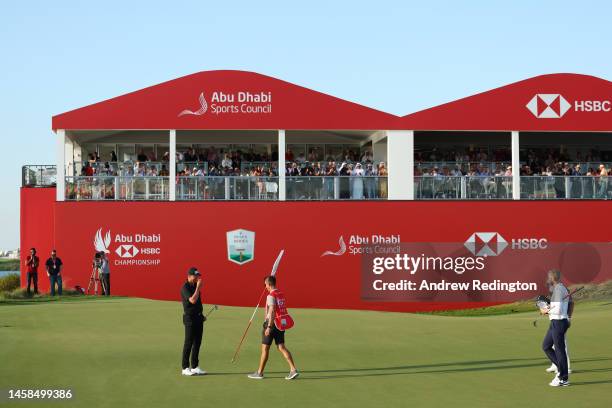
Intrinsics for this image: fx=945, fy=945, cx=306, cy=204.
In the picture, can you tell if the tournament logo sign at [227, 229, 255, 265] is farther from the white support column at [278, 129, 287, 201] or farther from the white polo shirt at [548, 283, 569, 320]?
the white polo shirt at [548, 283, 569, 320]

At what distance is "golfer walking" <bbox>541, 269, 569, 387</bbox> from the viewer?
15.2 meters

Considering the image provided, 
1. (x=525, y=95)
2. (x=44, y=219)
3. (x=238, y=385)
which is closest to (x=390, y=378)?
(x=238, y=385)

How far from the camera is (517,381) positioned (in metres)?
16.0

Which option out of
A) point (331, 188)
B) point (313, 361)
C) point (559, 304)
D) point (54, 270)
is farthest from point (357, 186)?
point (559, 304)

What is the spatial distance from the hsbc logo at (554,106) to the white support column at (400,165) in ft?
16.4

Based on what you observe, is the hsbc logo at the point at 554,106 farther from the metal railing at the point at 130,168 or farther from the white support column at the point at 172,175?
the white support column at the point at 172,175

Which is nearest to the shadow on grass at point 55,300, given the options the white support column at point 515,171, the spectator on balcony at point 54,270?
the spectator on balcony at point 54,270

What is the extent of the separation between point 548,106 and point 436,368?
21.9 meters

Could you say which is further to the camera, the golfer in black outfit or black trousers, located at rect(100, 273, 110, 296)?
black trousers, located at rect(100, 273, 110, 296)

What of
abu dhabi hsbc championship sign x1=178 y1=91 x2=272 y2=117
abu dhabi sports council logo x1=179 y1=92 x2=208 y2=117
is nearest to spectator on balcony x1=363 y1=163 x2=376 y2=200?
abu dhabi hsbc championship sign x1=178 y1=91 x2=272 y2=117

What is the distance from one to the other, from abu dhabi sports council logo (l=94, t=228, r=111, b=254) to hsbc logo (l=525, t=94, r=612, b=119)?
16882 millimetres

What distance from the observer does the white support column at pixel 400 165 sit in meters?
36.4

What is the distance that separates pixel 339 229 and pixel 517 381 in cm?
2016

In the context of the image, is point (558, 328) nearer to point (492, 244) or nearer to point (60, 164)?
point (492, 244)
